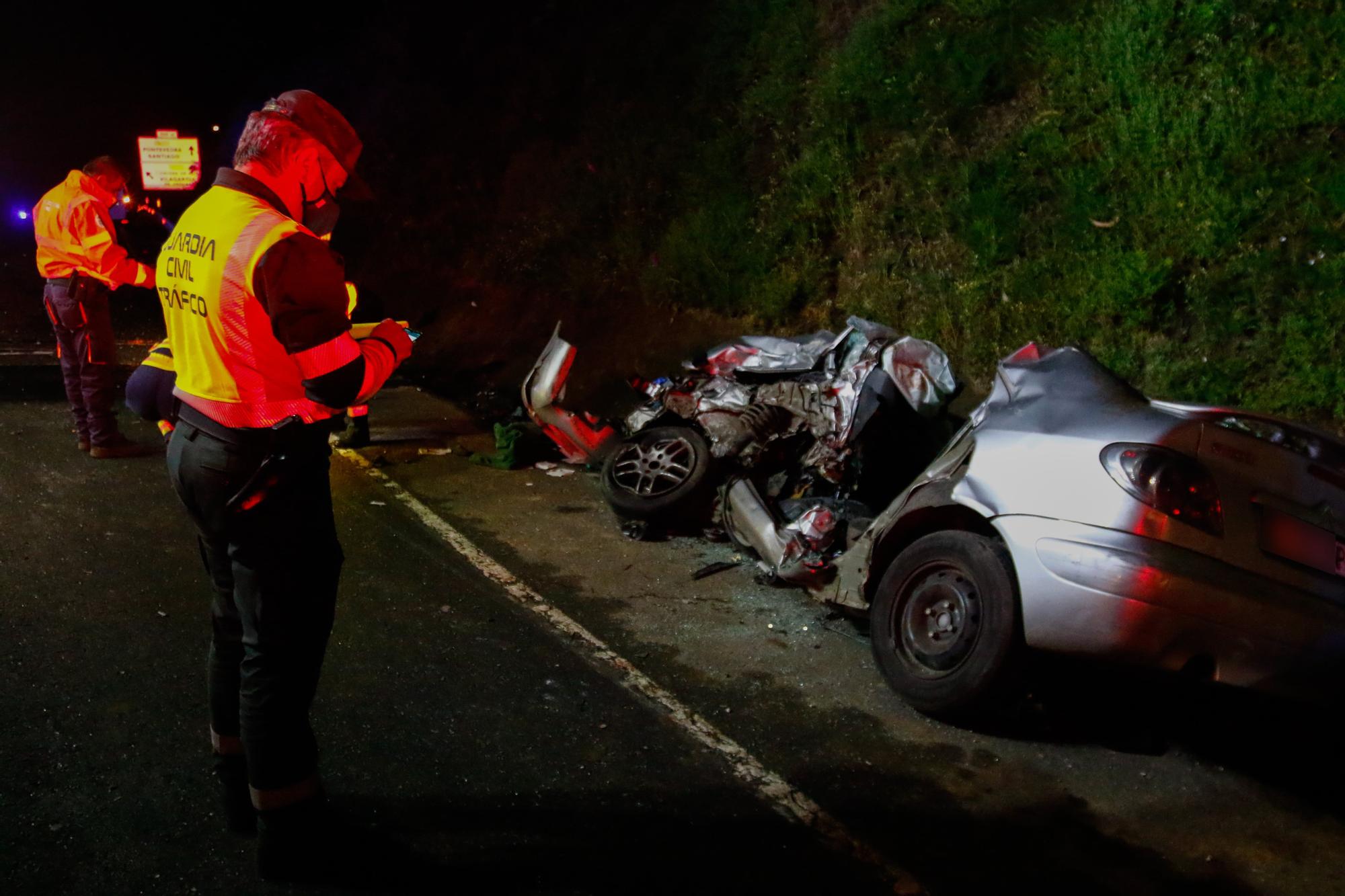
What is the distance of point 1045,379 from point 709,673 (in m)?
1.82

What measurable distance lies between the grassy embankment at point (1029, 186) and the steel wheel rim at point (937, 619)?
4.30 meters

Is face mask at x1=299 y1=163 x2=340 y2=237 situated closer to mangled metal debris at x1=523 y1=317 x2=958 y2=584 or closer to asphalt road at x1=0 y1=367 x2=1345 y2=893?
asphalt road at x1=0 y1=367 x2=1345 y2=893

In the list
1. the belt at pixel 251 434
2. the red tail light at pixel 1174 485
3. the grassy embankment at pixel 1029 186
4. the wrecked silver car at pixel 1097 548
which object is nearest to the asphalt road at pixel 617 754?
the wrecked silver car at pixel 1097 548

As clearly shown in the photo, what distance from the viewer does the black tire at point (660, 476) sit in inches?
249

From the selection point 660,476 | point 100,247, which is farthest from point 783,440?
point 100,247

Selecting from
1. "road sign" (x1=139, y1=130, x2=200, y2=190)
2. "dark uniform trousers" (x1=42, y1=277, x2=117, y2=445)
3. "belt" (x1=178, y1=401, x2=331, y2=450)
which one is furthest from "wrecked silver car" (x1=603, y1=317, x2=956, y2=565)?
"road sign" (x1=139, y1=130, x2=200, y2=190)

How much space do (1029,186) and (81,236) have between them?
295 inches

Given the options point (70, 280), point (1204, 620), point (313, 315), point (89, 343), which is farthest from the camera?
point (89, 343)

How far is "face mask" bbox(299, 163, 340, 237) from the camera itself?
3141 mm

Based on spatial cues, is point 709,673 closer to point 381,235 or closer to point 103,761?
point 103,761

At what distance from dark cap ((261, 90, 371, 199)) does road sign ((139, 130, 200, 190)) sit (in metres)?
23.9

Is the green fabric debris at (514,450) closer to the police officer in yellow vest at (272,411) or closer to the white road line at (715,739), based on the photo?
the white road line at (715,739)

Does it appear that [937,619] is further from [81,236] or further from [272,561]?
[81,236]

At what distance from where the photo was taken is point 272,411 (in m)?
2.87
